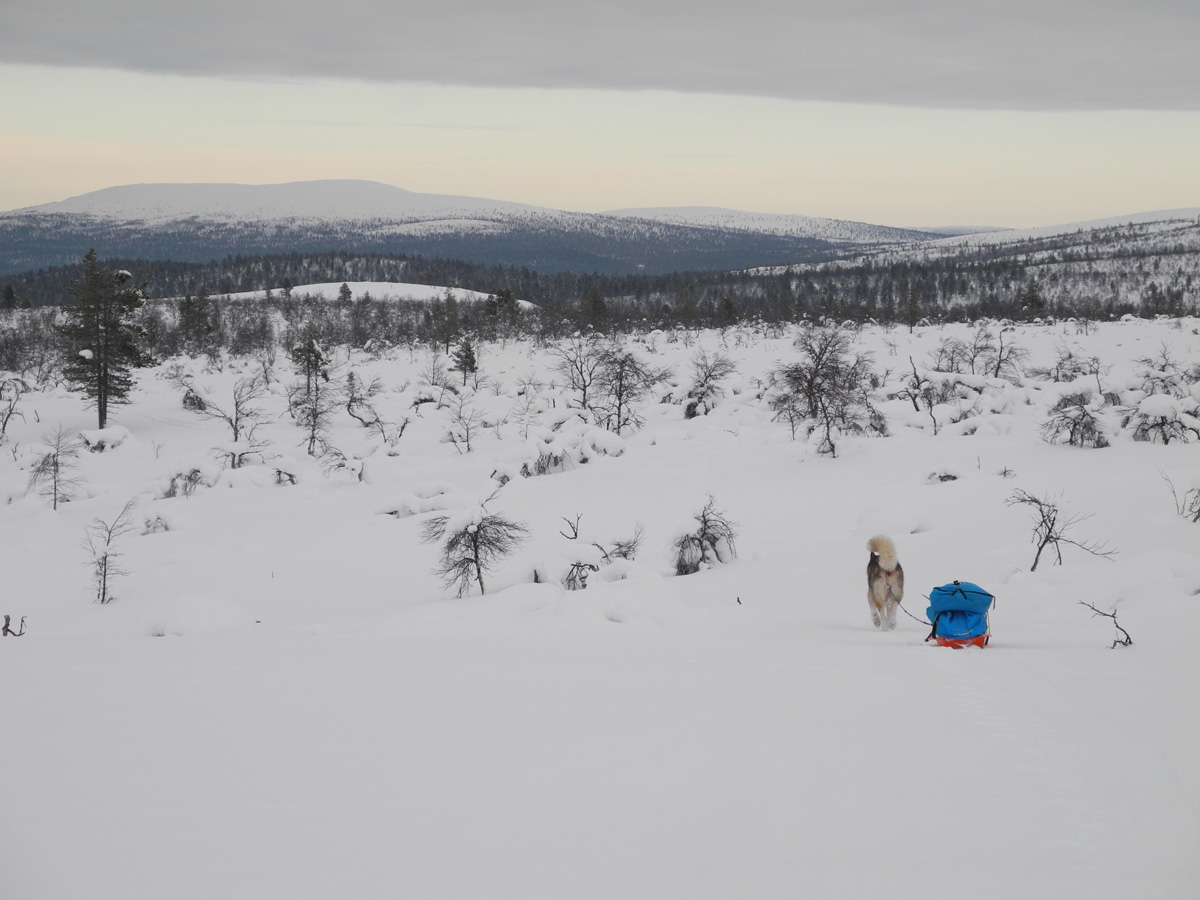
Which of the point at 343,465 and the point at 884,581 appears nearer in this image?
the point at 884,581

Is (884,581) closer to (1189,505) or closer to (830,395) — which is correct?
(1189,505)

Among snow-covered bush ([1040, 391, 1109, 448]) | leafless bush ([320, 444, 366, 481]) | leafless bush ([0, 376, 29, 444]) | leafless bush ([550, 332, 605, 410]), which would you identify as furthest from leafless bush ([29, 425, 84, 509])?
snow-covered bush ([1040, 391, 1109, 448])

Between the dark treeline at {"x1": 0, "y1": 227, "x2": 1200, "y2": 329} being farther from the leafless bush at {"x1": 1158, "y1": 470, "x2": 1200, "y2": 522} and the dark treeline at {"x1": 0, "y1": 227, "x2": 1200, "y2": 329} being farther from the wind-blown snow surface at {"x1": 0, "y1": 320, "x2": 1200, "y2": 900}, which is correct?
the wind-blown snow surface at {"x1": 0, "y1": 320, "x2": 1200, "y2": 900}

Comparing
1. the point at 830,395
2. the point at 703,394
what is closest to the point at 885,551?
the point at 830,395

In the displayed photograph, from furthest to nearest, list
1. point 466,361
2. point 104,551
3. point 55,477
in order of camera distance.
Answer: point 466,361, point 55,477, point 104,551

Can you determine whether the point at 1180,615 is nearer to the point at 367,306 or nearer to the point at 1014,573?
the point at 1014,573

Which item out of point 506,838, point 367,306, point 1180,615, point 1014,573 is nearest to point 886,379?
point 1014,573

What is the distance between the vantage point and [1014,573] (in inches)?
396

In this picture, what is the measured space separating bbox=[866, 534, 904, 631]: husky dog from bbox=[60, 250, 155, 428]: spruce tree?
38.9 m

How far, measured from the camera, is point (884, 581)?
24.2 ft

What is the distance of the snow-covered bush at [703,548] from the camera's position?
1345 cm

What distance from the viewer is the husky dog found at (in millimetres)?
7223

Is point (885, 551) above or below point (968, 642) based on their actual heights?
above

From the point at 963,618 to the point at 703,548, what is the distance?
7.30 metres
